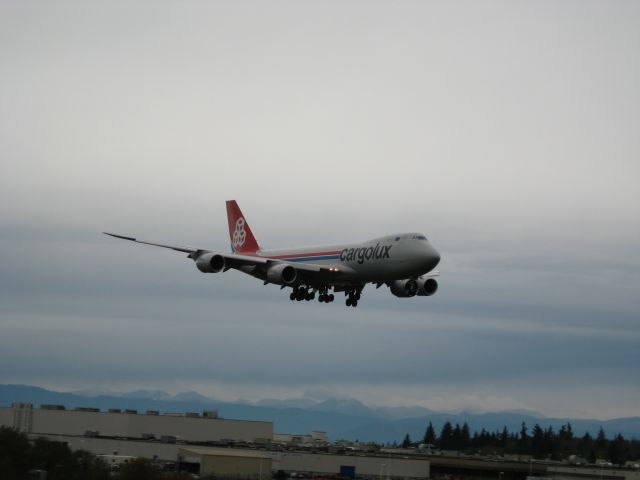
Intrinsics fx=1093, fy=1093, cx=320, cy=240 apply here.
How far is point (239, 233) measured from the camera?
115875mm

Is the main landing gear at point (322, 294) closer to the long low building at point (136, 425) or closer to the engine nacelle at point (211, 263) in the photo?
the engine nacelle at point (211, 263)

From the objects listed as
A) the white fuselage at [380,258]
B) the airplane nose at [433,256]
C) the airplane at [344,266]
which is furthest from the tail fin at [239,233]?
the airplane nose at [433,256]

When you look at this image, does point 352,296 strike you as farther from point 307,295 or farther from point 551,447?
point 551,447

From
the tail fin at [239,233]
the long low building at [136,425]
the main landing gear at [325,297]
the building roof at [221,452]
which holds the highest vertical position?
the tail fin at [239,233]

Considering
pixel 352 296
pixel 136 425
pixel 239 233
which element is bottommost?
pixel 136 425

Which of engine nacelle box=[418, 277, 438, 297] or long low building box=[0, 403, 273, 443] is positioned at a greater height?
engine nacelle box=[418, 277, 438, 297]

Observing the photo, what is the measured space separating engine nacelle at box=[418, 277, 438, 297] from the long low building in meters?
33.5

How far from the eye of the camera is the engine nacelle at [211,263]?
319 feet

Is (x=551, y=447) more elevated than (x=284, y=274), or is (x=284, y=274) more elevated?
(x=284, y=274)

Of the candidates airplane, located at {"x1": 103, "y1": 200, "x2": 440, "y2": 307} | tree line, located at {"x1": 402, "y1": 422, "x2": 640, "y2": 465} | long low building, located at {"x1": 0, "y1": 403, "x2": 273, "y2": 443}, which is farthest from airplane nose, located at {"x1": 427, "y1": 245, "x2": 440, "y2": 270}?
tree line, located at {"x1": 402, "y1": 422, "x2": 640, "y2": 465}

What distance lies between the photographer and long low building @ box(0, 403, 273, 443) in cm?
11888

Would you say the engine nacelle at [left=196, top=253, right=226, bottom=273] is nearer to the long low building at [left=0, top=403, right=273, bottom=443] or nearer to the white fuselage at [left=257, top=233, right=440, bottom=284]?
the white fuselage at [left=257, top=233, right=440, bottom=284]

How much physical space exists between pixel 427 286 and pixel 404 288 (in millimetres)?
2141

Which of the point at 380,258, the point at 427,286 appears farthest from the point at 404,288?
the point at 380,258
